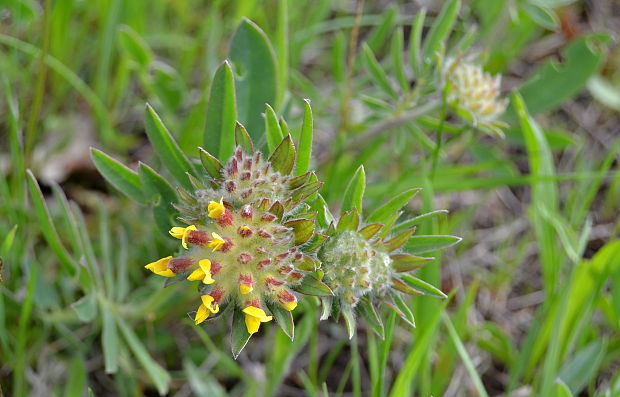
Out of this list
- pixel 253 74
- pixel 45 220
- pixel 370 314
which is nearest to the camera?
pixel 370 314

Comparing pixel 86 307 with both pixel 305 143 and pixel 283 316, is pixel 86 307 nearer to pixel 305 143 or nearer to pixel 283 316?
pixel 283 316

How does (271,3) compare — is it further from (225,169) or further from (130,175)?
(225,169)

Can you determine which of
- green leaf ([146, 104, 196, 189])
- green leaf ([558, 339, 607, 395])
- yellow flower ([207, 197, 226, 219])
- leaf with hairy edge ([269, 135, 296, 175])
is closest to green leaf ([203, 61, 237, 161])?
green leaf ([146, 104, 196, 189])

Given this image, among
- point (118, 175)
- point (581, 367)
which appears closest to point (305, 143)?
point (118, 175)

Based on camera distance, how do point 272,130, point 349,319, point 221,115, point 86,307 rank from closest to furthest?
point 349,319 < point 272,130 < point 221,115 < point 86,307

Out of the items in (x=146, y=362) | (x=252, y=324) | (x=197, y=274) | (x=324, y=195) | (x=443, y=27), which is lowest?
(x=146, y=362)

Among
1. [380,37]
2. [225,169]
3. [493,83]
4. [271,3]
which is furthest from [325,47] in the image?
[225,169]

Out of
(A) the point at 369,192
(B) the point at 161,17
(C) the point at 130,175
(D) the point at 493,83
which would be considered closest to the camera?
(C) the point at 130,175
